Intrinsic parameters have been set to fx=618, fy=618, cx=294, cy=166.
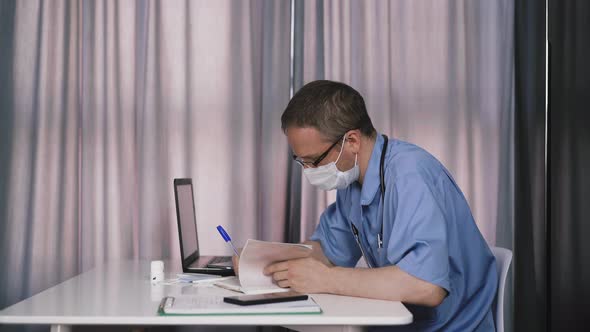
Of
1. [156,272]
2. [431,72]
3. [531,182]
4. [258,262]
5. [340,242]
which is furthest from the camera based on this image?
[431,72]

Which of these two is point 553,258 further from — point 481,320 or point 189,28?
point 189,28

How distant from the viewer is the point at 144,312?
1389 mm

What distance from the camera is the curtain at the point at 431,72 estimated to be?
285 cm

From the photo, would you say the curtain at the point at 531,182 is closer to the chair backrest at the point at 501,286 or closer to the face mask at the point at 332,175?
the chair backrest at the point at 501,286

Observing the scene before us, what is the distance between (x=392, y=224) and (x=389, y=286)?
0.21 metres

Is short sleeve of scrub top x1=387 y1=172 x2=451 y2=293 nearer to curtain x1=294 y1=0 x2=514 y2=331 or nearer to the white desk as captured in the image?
the white desk

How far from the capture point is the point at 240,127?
2906mm

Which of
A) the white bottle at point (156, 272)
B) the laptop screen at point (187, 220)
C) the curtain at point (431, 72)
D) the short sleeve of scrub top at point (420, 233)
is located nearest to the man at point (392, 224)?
the short sleeve of scrub top at point (420, 233)

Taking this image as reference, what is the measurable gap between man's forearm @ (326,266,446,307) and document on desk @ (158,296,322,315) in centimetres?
12

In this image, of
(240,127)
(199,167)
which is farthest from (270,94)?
(199,167)

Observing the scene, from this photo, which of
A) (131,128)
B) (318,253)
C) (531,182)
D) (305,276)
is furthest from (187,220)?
(531,182)

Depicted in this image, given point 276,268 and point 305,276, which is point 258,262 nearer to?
point 276,268

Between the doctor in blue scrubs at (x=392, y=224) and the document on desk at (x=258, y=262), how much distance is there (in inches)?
1.5

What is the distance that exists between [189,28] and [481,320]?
1952 millimetres
